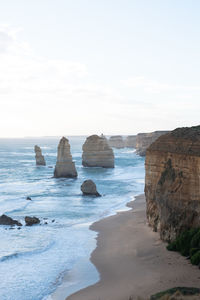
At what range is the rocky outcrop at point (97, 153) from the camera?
8838 centimetres

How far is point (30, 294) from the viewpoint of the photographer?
17.9 metres

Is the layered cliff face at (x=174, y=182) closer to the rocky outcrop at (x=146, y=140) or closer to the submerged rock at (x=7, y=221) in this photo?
the submerged rock at (x=7, y=221)

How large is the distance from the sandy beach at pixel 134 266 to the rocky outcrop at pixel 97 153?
58.9 m

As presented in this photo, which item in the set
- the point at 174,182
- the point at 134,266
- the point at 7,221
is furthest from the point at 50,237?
the point at 174,182

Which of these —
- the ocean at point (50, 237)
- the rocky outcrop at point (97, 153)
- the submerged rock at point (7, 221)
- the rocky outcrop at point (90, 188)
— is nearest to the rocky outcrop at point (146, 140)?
the rocky outcrop at point (97, 153)

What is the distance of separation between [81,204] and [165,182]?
A: 65.8 ft

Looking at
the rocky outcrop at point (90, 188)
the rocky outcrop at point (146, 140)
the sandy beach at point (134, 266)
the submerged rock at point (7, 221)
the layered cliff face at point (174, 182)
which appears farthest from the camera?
the rocky outcrop at point (146, 140)

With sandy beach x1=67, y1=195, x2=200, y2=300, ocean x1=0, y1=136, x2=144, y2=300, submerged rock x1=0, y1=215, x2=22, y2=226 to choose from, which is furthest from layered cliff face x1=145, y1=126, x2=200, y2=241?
submerged rock x1=0, y1=215, x2=22, y2=226

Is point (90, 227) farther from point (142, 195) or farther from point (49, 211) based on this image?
point (142, 195)

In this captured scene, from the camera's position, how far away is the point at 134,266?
20328 millimetres

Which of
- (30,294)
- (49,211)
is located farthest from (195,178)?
(49,211)

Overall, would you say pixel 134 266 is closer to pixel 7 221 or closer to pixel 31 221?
pixel 31 221

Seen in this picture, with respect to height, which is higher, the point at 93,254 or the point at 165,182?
the point at 165,182

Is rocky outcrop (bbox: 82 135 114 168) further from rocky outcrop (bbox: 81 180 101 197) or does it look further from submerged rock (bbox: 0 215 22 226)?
submerged rock (bbox: 0 215 22 226)
